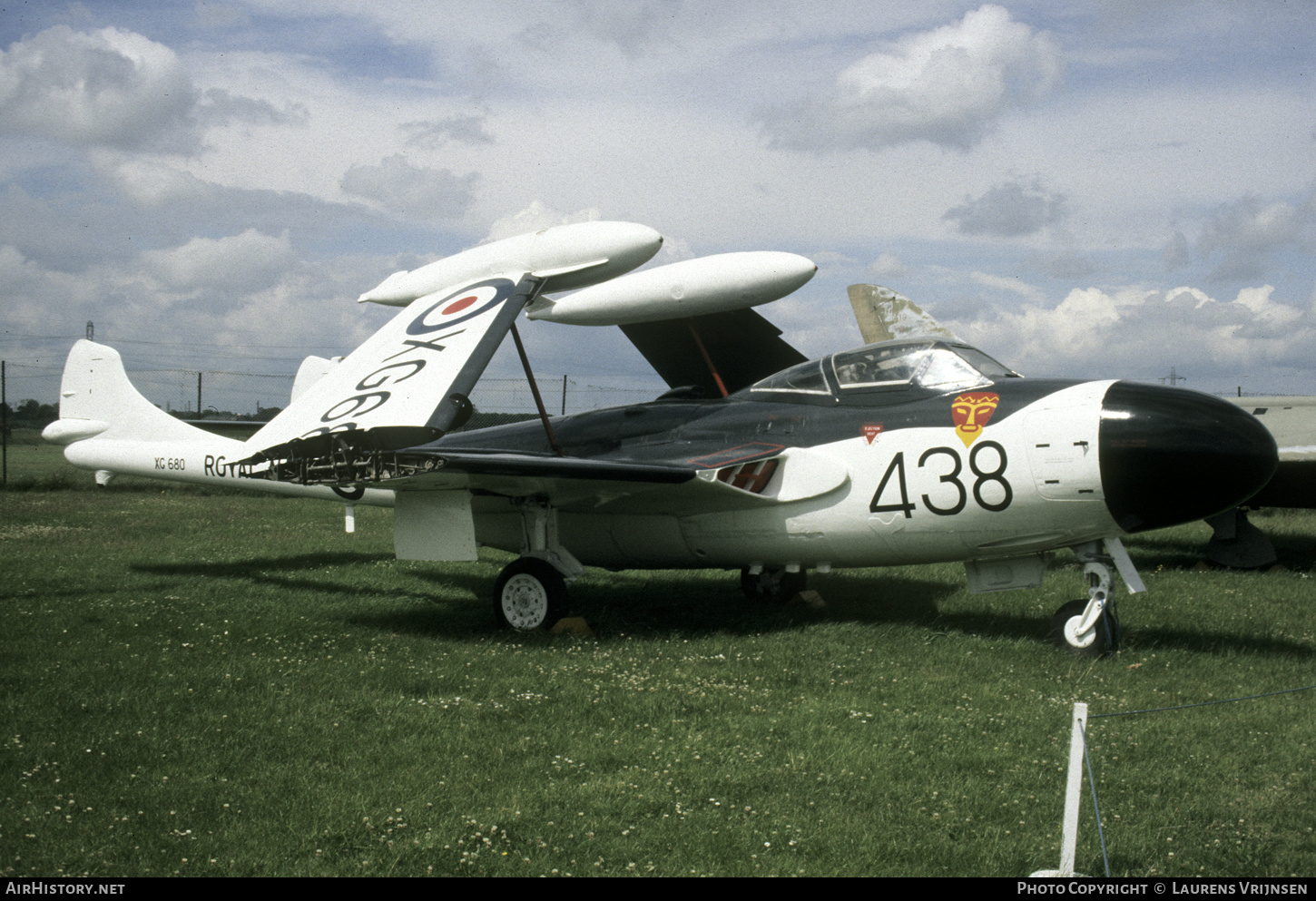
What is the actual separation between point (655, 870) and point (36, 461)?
38413 mm

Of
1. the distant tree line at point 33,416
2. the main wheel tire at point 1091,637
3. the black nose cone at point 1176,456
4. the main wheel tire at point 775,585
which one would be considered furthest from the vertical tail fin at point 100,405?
the distant tree line at point 33,416

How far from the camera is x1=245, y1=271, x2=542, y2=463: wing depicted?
299 inches

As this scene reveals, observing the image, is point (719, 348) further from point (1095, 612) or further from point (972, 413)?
point (1095, 612)

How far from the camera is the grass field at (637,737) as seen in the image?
387 cm

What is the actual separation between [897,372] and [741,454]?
1.48 metres

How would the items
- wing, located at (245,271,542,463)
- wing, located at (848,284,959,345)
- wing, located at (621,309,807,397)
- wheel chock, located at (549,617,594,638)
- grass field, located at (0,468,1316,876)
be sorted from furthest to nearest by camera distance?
wing, located at (848,284,959,345)
wing, located at (621,309,807,397)
wheel chock, located at (549,617,594,638)
wing, located at (245,271,542,463)
grass field, located at (0,468,1316,876)

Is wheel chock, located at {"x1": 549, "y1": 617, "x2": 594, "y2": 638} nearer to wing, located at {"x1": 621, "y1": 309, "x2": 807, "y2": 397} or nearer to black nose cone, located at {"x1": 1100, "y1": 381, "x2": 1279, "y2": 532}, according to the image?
black nose cone, located at {"x1": 1100, "y1": 381, "x2": 1279, "y2": 532}

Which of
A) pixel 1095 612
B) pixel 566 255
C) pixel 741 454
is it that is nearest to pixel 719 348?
pixel 566 255

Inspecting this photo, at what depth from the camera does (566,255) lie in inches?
351

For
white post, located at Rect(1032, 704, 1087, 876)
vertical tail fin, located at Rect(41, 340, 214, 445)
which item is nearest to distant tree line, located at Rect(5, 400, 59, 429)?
vertical tail fin, located at Rect(41, 340, 214, 445)

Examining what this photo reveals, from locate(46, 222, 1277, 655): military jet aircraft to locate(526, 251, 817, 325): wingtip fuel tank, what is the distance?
0.02m

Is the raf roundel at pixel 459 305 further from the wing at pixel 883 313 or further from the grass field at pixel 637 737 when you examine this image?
the wing at pixel 883 313

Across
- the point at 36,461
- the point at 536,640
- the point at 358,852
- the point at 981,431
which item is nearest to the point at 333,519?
the point at 536,640
